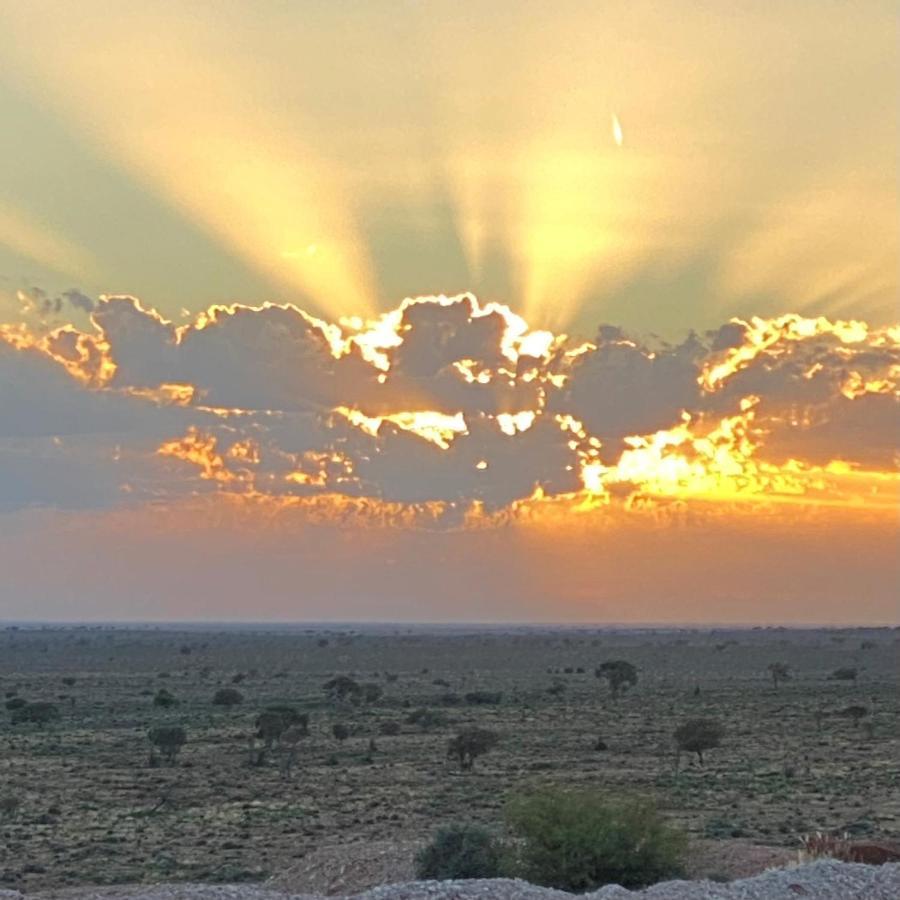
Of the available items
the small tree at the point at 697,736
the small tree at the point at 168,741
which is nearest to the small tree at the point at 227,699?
the small tree at the point at 168,741

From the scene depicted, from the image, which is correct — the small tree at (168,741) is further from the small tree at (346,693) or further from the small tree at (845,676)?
the small tree at (845,676)

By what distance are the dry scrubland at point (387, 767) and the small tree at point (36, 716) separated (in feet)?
4.05

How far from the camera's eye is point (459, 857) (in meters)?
A: 24.8

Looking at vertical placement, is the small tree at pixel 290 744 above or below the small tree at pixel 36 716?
below

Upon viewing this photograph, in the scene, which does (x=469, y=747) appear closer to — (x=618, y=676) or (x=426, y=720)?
(x=426, y=720)

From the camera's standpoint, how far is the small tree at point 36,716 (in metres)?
71.2

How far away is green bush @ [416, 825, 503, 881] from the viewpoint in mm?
24672

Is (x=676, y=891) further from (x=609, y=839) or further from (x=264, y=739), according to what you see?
(x=264, y=739)

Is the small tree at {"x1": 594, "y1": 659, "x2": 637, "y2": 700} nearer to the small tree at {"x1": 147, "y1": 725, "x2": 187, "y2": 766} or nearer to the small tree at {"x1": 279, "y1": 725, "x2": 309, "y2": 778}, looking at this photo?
the small tree at {"x1": 279, "y1": 725, "x2": 309, "y2": 778}

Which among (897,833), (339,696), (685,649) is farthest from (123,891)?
(685,649)

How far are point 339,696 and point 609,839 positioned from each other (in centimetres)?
6241

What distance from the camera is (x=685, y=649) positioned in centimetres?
17225

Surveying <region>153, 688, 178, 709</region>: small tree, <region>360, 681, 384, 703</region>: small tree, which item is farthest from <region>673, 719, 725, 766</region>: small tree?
<region>153, 688, 178, 709</region>: small tree

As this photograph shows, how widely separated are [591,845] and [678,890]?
212 inches
